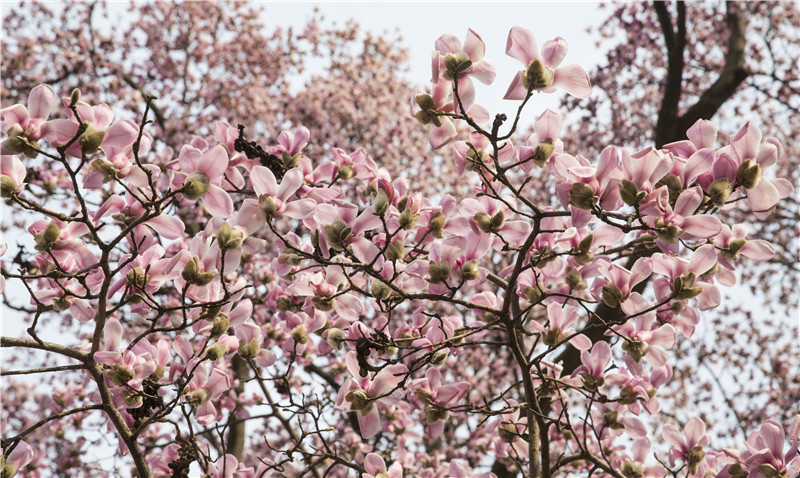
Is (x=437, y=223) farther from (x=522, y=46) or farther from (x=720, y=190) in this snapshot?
(x=720, y=190)

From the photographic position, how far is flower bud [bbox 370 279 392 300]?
207cm

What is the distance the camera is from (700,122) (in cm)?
189

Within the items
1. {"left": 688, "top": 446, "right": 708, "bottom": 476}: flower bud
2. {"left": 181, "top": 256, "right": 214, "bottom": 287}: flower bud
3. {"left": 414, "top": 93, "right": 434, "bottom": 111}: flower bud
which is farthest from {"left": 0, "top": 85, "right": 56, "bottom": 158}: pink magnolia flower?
{"left": 688, "top": 446, "right": 708, "bottom": 476}: flower bud

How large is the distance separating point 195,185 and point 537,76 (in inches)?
41.2

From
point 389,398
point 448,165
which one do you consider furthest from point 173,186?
point 448,165

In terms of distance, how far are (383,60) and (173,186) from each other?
8.87 m

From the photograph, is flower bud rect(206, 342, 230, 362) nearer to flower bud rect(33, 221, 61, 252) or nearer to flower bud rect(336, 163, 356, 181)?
flower bud rect(33, 221, 61, 252)

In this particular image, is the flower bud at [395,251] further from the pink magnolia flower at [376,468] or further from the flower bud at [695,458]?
the flower bud at [695,458]

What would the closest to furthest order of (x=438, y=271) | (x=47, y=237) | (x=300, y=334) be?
(x=47, y=237) → (x=438, y=271) → (x=300, y=334)

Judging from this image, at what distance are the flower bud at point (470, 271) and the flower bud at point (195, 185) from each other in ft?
2.83

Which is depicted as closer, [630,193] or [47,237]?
[630,193]

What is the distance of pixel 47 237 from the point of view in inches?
77.1

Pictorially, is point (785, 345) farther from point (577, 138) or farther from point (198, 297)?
point (198, 297)

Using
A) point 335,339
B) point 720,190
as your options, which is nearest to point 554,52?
point 720,190
